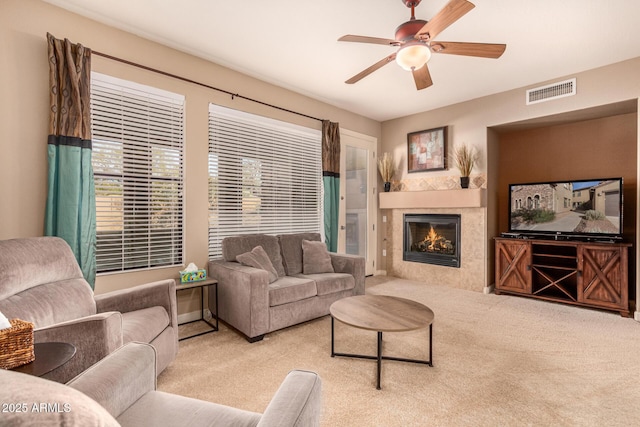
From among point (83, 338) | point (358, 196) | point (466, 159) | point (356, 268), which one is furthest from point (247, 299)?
point (466, 159)

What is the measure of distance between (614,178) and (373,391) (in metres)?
3.78

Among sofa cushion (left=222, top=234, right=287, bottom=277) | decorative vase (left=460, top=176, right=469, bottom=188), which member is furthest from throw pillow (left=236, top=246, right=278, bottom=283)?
decorative vase (left=460, top=176, right=469, bottom=188)

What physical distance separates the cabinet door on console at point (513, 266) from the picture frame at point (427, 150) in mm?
1464

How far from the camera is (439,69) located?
11.7 feet

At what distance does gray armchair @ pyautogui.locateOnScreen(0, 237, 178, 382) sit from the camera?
147cm

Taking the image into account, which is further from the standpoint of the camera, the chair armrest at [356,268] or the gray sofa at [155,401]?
the chair armrest at [356,268]

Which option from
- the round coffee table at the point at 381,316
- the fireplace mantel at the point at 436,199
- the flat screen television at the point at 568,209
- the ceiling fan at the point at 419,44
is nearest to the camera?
the round coffee table at the point at 381,316

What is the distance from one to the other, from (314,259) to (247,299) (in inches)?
44.2

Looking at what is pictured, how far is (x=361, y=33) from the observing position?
Result: 2840 mm

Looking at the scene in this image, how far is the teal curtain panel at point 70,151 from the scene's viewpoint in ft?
7.61

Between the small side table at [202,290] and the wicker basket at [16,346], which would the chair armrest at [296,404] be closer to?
the wicker basket at [16,346]

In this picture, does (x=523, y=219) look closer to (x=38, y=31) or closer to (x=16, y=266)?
(x=16, y=266)

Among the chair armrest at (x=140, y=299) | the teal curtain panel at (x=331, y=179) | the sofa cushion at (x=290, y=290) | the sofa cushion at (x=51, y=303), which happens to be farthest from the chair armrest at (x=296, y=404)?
the teal curtain panel at (x=331, y=179)

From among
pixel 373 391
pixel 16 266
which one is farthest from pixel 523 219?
pixel 16 266
